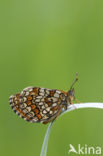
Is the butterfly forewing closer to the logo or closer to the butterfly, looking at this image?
the butterfly

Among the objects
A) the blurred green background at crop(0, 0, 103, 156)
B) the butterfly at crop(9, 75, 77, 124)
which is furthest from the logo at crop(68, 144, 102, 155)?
the butterfly at crop(9, 75, 77, 124)

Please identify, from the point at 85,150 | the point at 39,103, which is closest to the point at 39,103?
the point at 39,103

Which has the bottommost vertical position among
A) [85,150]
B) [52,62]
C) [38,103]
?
[85,150]

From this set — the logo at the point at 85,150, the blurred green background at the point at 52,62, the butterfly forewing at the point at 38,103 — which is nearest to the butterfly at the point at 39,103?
the butterfly forewing at the point at 38,103

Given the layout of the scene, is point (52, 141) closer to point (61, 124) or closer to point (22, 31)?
point (61, 124)

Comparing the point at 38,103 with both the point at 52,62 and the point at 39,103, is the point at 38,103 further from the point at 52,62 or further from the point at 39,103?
the point at 52,62
